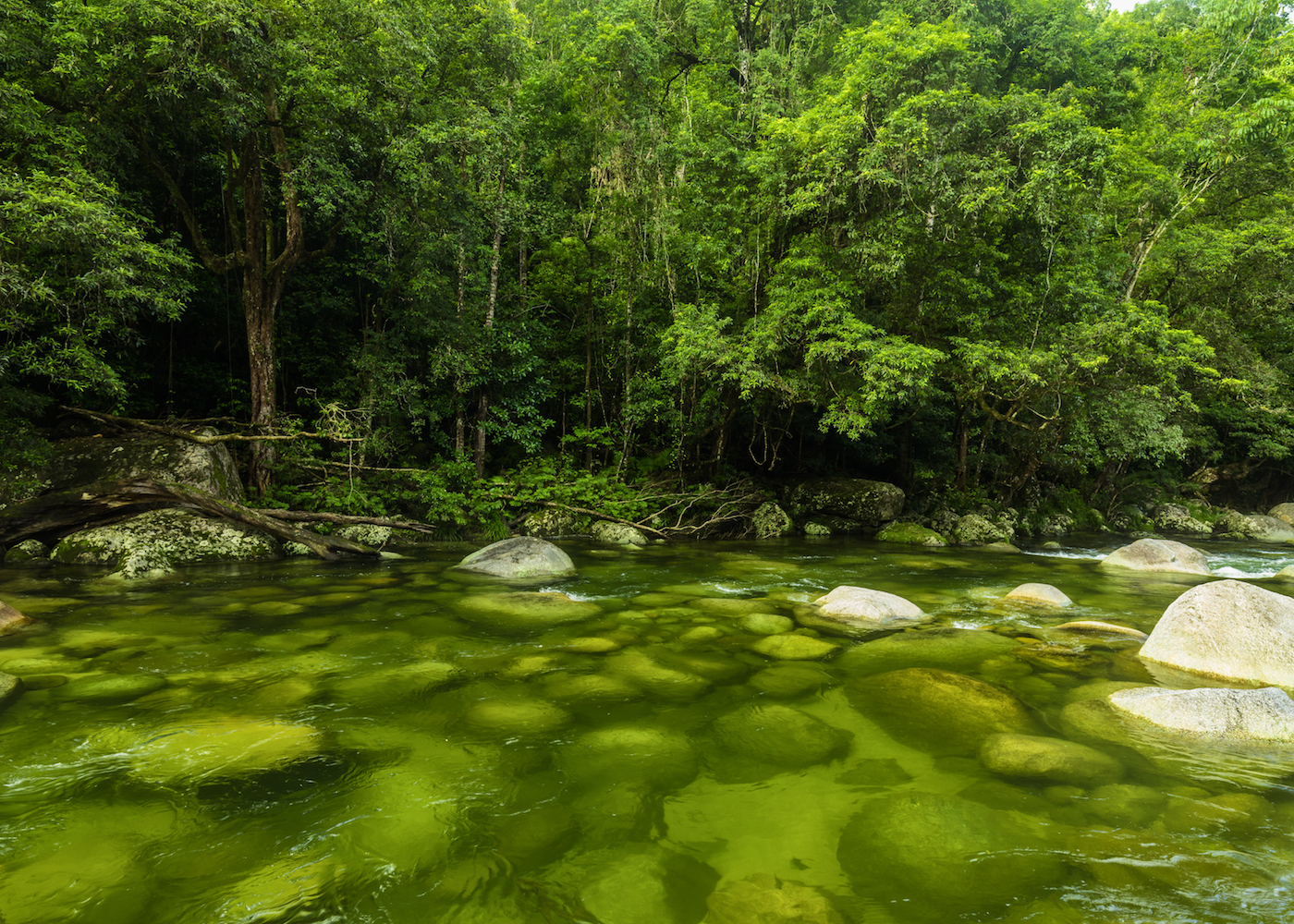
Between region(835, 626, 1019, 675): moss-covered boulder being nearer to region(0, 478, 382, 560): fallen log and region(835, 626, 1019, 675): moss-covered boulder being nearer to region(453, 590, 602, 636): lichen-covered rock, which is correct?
region(453, 590, 602, 636): lichen-covered rock

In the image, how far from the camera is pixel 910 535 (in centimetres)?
1266

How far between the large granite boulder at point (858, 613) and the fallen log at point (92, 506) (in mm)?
7444

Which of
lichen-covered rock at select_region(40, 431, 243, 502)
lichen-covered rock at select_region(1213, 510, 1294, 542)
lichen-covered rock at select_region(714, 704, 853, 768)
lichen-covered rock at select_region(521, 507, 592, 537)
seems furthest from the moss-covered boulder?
lichen-covered rock at select_region(1213, 510, 1294, 542)

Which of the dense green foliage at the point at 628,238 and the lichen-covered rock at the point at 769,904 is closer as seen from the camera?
the lichen-covered rock at the point at 769,904

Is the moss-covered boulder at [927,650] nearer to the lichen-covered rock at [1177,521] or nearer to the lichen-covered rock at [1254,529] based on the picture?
the lichen-covered rock at [1177,521]

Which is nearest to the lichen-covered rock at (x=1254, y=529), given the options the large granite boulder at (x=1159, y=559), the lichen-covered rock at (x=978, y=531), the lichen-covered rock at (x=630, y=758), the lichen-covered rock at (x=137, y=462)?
the lichen-covered rock at (x=978, y=531)

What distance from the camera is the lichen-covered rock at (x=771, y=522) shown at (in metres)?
13.0

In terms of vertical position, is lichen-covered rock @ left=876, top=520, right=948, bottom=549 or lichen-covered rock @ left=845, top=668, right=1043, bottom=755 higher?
lichen-covered rock @ left=845, top=668, right=1043, bottom=755

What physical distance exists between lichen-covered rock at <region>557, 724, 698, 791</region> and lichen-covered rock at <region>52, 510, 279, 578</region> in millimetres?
6428

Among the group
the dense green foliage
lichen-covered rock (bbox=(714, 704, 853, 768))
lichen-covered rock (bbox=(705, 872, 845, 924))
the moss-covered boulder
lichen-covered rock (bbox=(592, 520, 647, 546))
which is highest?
the dense green foliage

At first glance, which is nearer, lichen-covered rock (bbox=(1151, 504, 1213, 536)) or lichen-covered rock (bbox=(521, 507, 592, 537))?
lichen-covered rock (bbox=(521, 507, 592, 537))

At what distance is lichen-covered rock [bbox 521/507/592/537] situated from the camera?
11570mm

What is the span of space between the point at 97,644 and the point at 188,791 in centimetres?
273

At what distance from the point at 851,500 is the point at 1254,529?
1270 cm
